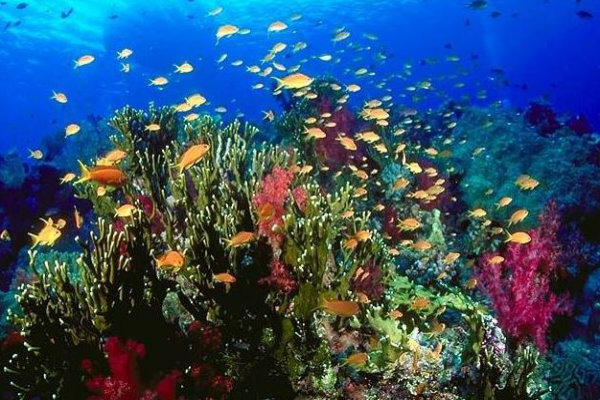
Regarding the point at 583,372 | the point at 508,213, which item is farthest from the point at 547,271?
the point at 508,213

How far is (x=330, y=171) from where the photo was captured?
1098cm

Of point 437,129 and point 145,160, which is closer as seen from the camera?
point 145,160

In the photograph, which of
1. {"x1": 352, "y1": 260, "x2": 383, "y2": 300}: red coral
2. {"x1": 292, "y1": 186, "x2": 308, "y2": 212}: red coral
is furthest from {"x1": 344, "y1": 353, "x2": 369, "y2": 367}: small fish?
{"x1": 292, "y1": 186, "x2": 308, "y2": 212}: red coral

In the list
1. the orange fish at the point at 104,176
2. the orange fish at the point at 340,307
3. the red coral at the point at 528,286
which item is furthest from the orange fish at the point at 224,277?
the red coral at the point at 528,286

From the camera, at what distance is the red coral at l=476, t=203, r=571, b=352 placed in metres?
6.07

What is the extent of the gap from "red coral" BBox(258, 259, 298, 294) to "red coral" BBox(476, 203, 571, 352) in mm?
3281

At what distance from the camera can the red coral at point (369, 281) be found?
5352mm

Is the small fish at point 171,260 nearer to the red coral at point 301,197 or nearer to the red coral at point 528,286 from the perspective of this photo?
the red coral at point 301,197

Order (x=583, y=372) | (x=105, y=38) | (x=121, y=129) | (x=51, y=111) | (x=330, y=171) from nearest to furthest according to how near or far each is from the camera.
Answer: (x=583, y=372) → (x=121, y=129) → (x=330, y=171) → (x=105, y=38) → (x=51, y=111)

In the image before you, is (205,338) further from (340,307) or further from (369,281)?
(369,281)

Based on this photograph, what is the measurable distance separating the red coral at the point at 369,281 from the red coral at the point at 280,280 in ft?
3.28

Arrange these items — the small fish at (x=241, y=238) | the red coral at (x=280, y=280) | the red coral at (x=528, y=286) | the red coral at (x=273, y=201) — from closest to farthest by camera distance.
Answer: the small fish at (x=241, y=238) → the red coral at (x=280, y=280) → the red coral at (x=273, y=201) → the red coral at (x=528, y=286)

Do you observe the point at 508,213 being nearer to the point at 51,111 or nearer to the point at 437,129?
the point at 437,129

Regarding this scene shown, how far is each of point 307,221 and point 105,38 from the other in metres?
58.9
